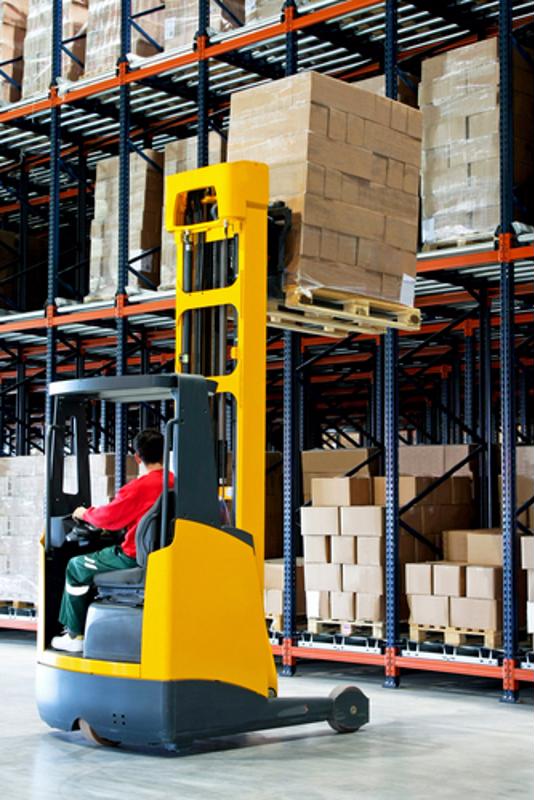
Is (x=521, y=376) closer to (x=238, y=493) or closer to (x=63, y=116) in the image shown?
(x=63, y=116)

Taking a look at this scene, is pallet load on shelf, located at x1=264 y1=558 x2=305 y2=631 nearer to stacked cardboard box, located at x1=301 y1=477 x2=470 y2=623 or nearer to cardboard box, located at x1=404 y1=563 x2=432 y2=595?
stacked cardboard box, located at x1=301 y1=477 x2=470 y2=623

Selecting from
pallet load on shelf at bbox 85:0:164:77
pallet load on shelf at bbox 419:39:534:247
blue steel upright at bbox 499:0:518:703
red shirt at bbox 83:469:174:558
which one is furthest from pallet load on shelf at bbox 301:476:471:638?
pallet load on shelf at bbox 85:0:164:77

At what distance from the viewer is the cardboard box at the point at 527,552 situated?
356 inches

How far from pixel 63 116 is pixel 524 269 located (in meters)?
5.75

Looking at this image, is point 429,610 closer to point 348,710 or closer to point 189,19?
point 348,710

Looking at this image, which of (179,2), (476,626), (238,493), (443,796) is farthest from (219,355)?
(179,2)

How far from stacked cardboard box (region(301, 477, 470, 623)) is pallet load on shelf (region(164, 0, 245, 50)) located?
4.58 meters

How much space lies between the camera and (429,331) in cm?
1412

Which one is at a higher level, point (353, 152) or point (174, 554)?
point (353, 152)

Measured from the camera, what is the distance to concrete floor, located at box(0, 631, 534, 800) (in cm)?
641

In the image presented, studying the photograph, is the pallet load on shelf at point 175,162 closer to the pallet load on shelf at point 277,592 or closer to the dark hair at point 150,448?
the pallet load on shelf at point 277,592

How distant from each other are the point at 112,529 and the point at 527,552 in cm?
338

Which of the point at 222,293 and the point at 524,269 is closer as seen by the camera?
the point at 222,293

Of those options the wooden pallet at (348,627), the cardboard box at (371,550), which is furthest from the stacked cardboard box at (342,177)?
the wooden pallet at (348,627)
